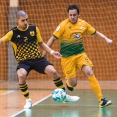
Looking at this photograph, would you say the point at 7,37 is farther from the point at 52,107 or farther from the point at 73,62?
the point at 52,107

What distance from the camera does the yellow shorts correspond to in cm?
1035

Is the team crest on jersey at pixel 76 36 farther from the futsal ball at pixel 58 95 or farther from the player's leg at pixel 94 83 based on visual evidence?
the futsal ball at pixel 58 95

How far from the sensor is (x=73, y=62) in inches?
414

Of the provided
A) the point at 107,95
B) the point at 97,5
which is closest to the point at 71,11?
the point at 107,95

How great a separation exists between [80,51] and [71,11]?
0.91m

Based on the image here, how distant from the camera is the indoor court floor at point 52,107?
29.7 ft

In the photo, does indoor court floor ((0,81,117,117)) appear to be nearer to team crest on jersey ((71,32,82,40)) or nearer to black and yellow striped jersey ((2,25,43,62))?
black and yellow striped jersey ((2,25,43,62))

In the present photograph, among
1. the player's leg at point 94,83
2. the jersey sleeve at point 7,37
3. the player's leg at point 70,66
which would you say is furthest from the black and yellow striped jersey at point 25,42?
the player's leg at point 94,83

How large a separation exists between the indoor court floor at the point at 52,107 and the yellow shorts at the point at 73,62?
702 mm

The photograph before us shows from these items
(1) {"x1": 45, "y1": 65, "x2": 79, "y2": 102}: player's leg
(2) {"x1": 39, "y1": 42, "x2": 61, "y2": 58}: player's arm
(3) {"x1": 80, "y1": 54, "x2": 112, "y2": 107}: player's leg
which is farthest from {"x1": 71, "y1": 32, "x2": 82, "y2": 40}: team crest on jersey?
(1) {"x1": 45, "y1": 65, "x2": 79, "y2": 102}: player's leg

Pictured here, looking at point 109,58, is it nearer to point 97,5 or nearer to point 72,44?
point 97,5

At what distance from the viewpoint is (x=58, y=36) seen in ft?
34.2

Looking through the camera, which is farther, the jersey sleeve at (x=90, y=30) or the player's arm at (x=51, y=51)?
the jersey sleeve at (x=90, y=30)

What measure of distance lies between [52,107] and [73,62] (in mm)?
1067
